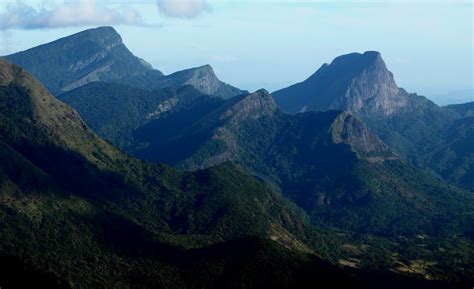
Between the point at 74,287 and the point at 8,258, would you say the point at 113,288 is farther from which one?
the point at 8,258

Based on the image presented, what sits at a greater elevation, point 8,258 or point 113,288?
point 8,258

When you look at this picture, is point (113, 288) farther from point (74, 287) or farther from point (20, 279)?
Result: point (20, 279)

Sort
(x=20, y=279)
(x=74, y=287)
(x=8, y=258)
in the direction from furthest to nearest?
1. (x=74, y=287)
2. (x=8, y=258)
3. (x=20, y=279)

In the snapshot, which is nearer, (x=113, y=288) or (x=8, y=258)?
(x=8, y=258)

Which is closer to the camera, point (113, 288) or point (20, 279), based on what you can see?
point (20, 279)

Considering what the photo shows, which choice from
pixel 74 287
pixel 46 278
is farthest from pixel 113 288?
pixel 46 278

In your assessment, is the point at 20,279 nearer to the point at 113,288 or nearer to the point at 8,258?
the point at 8,258

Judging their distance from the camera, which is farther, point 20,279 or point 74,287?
point 74,287

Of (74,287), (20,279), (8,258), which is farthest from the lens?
(74,287)

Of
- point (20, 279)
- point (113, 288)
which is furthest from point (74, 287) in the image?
point (20, 279)
